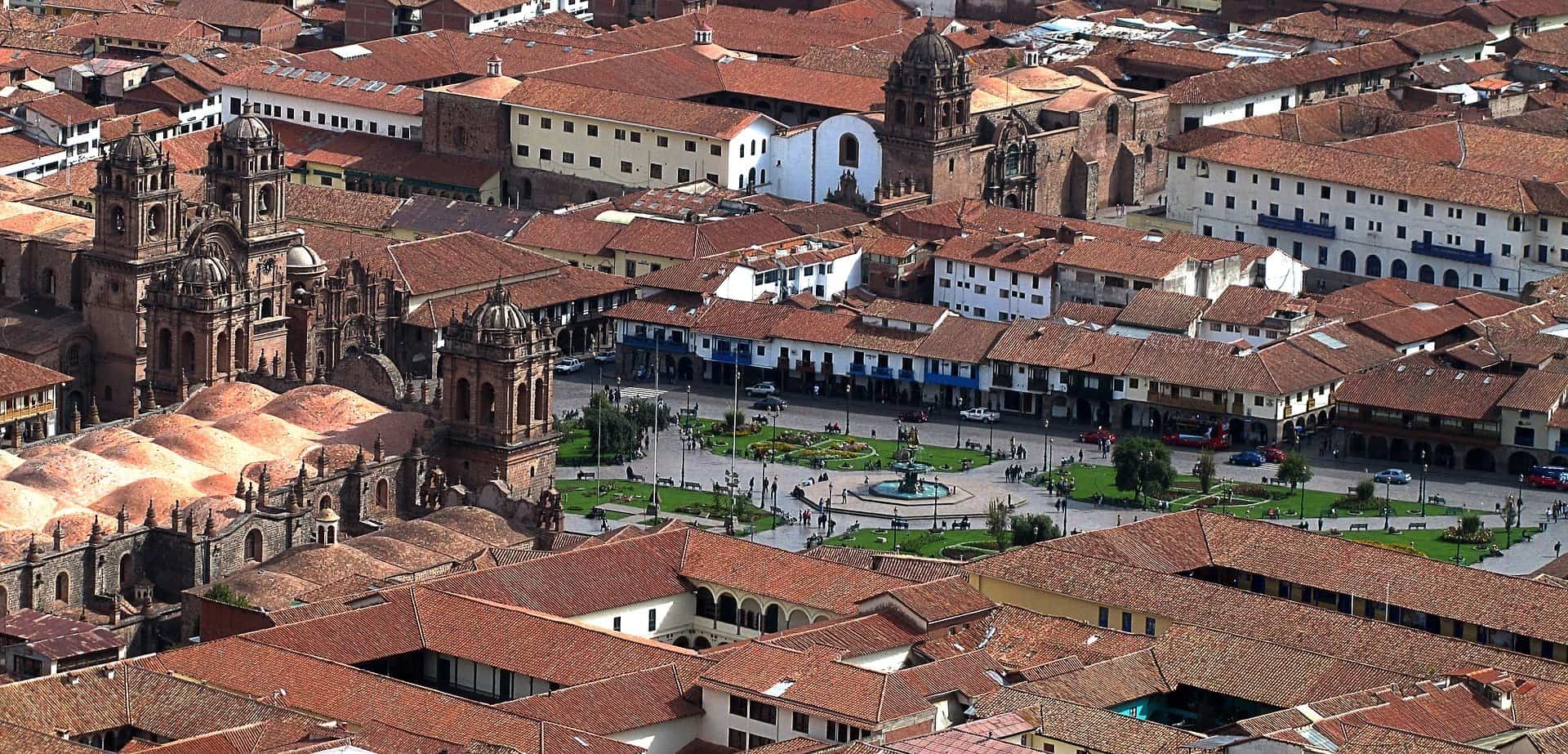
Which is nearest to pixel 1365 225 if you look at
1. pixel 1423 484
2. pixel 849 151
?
pixel 849 151

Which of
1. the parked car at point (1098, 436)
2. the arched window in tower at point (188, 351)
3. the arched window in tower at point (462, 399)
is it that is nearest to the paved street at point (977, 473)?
the parked car at point (1098, 436)

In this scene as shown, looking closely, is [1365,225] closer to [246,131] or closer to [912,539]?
[912,539]

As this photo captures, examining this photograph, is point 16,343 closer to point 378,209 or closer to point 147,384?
point 147,384

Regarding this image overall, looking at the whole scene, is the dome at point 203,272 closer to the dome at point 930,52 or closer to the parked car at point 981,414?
the parked car at point 981,414

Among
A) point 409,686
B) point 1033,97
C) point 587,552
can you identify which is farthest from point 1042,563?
point 1033,97

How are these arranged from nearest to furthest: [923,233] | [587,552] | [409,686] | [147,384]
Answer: [409,686]
[587,552]
[147,384]
[923,233]

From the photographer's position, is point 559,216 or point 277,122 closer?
point 559,216
